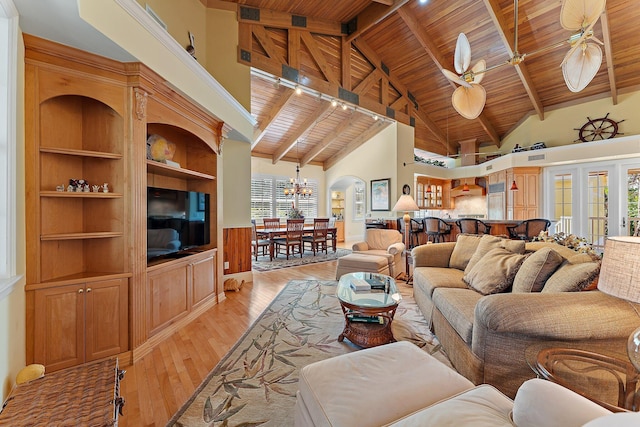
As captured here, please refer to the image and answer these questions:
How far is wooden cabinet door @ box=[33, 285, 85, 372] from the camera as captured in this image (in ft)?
6.16

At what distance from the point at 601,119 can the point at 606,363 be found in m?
8.13

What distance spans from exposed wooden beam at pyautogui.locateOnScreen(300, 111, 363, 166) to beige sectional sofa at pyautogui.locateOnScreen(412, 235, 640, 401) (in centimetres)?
620

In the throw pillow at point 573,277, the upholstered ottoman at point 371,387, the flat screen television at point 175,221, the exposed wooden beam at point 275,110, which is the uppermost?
the exposed wooden beam at point 275,110

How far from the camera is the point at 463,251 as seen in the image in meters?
3.19

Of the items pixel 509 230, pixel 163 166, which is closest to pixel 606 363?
pixel 163 166

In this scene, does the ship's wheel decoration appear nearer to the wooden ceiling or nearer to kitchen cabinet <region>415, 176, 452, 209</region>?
the wooden ceiling

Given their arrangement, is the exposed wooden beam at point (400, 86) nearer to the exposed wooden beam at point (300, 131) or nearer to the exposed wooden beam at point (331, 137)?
the exposed wooden beam at point (331, 137)

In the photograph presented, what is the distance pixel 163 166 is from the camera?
262 cm

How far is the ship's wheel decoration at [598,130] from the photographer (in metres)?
6.27

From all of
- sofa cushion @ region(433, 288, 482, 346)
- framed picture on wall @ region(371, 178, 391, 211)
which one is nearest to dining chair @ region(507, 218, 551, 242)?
framed picture on wall @ region(371, 178, 391, 211)

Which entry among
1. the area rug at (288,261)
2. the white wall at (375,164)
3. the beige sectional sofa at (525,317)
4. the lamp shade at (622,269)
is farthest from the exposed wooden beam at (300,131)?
the lamp shade at (622,269)

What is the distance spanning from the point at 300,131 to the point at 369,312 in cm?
627

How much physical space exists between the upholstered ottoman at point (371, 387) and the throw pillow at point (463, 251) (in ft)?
6.91

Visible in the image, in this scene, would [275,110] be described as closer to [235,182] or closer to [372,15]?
[235,182]
